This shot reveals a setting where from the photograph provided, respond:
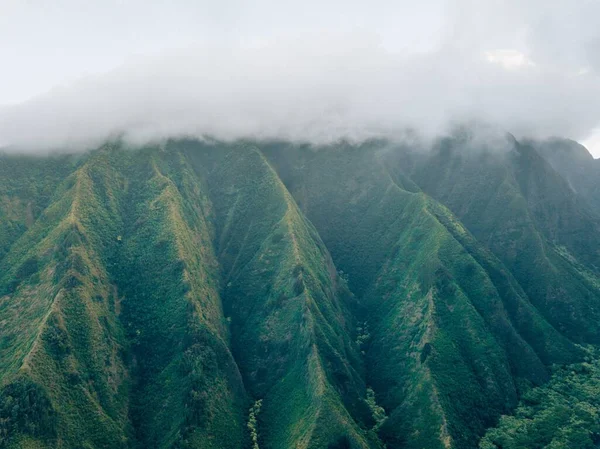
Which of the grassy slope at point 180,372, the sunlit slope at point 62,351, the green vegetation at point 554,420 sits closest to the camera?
the sunlit slope at point 62,351

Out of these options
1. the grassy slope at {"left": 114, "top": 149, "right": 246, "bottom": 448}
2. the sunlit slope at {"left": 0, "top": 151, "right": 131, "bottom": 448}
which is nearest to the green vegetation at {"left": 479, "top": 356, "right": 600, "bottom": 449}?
the grassy slope at {"left": 114, "top": 149, "right": 246, "bottom": 448}

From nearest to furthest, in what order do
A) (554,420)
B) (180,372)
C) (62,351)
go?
(62,351) → (180,372) → (554,420)

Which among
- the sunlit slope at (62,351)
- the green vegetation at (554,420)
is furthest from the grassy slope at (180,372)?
the green vegetation at (554,420)

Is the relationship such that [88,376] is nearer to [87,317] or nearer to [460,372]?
[87,317]

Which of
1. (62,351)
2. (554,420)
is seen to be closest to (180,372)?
(62,351)

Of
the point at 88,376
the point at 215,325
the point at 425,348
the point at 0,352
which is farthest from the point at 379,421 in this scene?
the point at 0,352

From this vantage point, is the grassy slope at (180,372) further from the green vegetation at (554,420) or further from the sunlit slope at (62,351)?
the green vegetation at (554,420)

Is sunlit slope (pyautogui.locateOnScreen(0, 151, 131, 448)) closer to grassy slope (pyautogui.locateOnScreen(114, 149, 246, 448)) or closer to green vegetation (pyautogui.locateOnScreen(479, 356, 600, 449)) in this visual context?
grassy slope (pyautogui.locateOnScreen(114, 149, 246, 448))

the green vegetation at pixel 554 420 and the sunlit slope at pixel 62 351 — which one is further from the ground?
the sunlit slope at pixel 62 351

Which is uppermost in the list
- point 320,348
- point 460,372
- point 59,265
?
point 59,265

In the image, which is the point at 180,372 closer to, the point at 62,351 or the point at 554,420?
the point at 62,351

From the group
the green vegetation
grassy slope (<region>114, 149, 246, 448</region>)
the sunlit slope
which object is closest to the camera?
the sunlit slope
